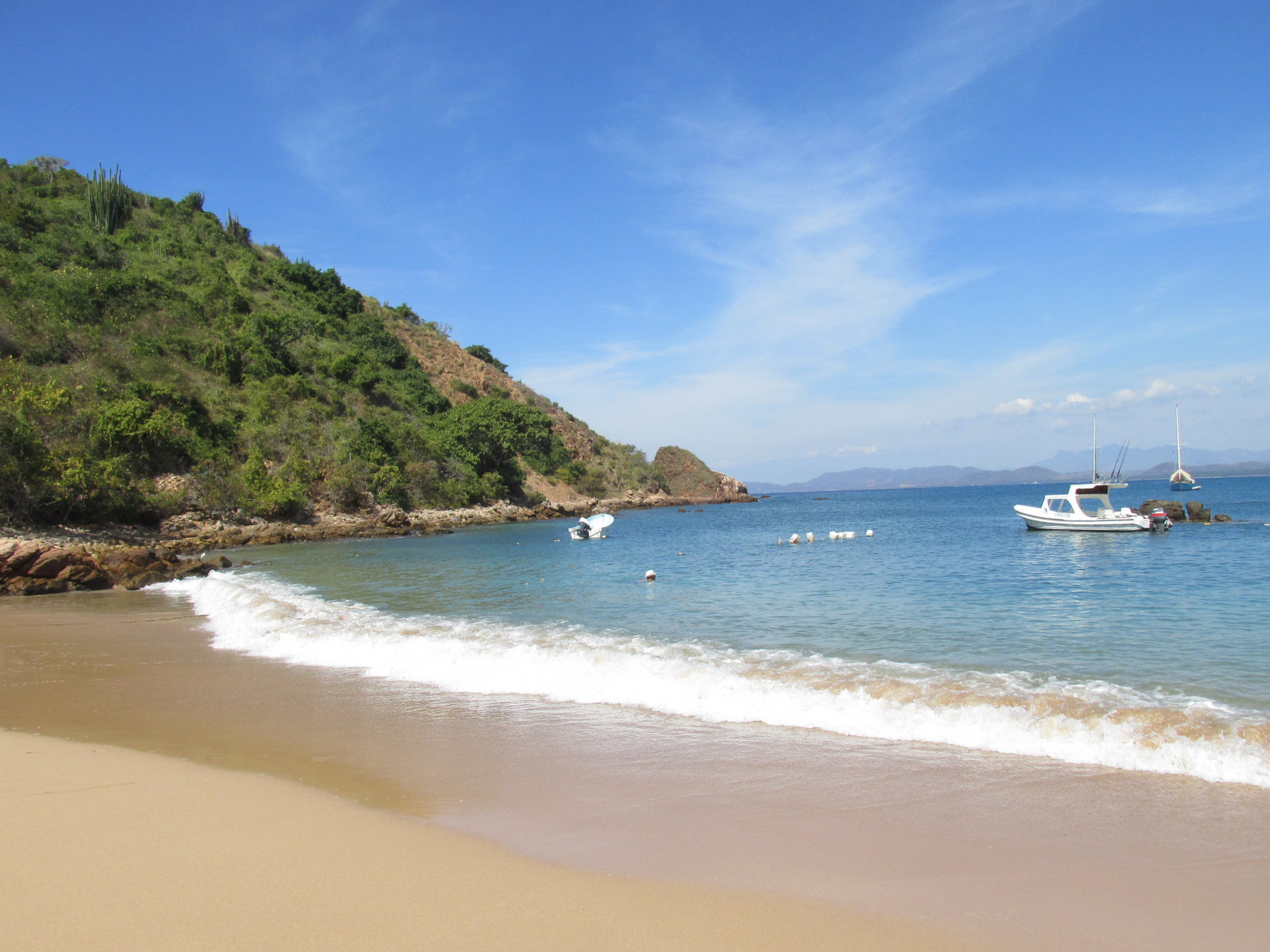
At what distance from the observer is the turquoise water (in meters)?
6.82

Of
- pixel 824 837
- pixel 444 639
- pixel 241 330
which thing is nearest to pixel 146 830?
pixel 824 837

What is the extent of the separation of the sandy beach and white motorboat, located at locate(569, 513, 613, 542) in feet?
108

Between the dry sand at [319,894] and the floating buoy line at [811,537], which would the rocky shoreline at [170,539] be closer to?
the dry sand at [319,894]

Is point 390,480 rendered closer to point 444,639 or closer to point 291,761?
point 444,639

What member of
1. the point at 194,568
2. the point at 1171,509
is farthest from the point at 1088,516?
the point at 194,568

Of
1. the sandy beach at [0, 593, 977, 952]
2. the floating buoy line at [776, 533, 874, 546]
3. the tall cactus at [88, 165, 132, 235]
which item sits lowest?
the floating buoy line at [776, 533, 874, 546]

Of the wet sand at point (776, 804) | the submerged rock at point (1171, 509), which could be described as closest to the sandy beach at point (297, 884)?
the wet sand at point (776, 804)

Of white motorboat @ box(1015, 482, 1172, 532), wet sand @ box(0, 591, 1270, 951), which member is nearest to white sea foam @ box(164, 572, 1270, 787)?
wet sand @ box(0, 591, 1270, 951)

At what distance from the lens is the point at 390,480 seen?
50344 mm

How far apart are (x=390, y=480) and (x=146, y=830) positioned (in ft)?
157

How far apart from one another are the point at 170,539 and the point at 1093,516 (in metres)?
44.9

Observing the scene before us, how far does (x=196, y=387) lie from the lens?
156 ft

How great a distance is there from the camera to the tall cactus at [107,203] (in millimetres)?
62375

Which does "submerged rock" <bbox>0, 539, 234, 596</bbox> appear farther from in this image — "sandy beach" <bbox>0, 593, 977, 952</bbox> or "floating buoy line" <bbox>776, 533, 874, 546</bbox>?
"floating buoy line" <bbox>776, 533, 874, 546</bbox>
